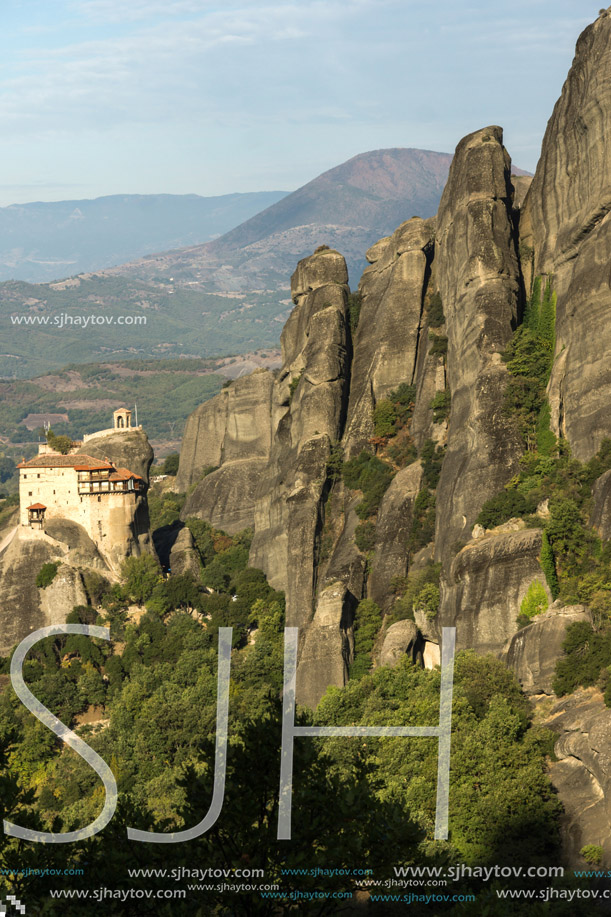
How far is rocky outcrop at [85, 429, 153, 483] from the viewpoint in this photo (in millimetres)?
90188

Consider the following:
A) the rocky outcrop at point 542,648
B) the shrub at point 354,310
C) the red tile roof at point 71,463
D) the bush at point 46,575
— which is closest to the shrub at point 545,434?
the rocky outcrop at point 542,648

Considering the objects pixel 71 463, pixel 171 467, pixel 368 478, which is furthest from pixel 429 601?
pixel 171 467

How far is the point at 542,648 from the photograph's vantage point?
56.2 m

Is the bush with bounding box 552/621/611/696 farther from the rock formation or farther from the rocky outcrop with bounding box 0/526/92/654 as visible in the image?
the rocky outcrop with bounding box 0/526/92/654

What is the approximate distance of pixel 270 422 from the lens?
109438 millimetres

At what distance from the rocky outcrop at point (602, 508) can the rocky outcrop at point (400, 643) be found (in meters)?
11.3

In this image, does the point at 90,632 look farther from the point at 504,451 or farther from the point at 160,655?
the point at 504,451

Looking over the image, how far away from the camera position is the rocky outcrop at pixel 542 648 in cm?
5562

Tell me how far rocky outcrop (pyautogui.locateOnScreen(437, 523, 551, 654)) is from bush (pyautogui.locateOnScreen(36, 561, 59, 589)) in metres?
27.9

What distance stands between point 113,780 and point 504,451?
2559 cm

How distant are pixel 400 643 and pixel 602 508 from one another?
1254 cm

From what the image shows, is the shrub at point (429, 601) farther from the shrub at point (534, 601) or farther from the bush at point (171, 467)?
the bush at point (171, 467)

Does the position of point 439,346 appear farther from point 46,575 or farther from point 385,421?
point 46,575

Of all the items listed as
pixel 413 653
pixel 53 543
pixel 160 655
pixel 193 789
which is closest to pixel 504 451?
pixel 413 653
